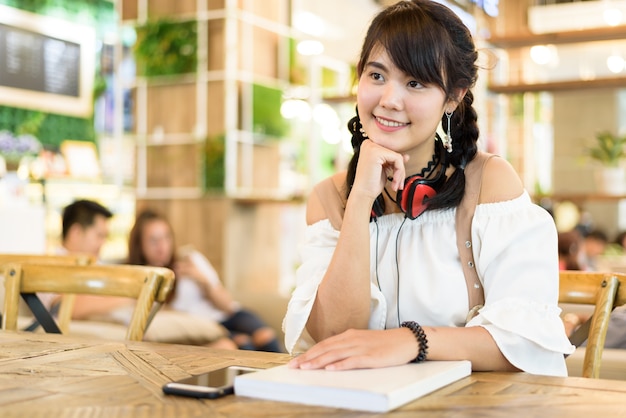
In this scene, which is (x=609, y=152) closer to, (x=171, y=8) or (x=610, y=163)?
(x=610, y=163)

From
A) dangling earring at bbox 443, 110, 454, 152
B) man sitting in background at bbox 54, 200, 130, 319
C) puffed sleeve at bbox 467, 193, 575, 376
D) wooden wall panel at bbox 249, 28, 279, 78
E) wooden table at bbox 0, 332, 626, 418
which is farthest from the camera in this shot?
wooden wall panel at bbox 249, 28, 279, 78

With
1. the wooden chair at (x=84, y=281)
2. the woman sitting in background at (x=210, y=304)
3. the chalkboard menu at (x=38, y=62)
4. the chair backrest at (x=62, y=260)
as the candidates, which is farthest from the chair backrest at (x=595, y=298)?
the chalkboard menu at (x=38, y=62)

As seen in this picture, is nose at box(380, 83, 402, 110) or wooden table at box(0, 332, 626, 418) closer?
wooden table at box(0, 332, 626, 418)

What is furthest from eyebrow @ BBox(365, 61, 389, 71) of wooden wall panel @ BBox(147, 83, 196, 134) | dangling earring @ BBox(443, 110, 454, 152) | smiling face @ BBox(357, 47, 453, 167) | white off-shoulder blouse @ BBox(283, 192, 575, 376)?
wooden wall panel @ BBox(147, 83, 196, 134)

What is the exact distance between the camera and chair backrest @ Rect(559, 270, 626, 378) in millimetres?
1573

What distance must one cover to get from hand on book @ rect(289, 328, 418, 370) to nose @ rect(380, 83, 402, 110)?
1.52 ft

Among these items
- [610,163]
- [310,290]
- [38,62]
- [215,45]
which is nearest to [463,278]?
[310,290]

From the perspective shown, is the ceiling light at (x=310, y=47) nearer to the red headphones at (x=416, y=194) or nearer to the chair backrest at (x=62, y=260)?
the chair backrest at (x=62, y=260)

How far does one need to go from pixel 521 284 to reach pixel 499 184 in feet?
0.69

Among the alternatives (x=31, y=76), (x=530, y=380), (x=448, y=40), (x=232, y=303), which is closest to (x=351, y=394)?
(x=530, y=380)

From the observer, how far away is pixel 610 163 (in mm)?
5387

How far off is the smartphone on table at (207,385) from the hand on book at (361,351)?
9cm

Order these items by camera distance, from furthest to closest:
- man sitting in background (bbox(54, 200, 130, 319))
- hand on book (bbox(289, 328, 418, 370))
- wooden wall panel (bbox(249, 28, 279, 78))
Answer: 1. wooden wall panel (bbox(249, 28, 279, 78))
2. man sitting in background (bbox(54, 200, 130, 319))
3. hand on book (bbox(289, 328, 418, 370))

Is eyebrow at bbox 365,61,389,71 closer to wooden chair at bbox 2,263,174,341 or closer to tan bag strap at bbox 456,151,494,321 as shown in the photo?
tan bag strap at bbox 456,151,494,321
